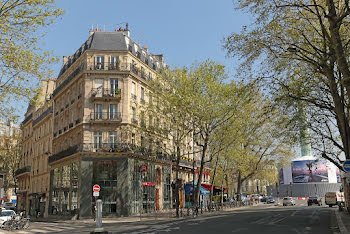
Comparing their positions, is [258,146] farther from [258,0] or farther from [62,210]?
[258,0]

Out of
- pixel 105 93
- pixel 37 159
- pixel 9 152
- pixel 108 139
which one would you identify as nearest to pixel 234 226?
→ pixel 108 139

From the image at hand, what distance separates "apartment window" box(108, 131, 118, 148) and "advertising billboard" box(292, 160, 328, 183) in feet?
274

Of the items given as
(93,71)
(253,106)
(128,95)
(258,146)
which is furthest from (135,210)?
(258,146)

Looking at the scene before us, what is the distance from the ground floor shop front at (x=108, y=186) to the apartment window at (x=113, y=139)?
1.47 meters

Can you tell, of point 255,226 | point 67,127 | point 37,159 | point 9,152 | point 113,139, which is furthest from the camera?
point 9,152

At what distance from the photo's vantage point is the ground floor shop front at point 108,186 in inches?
1288

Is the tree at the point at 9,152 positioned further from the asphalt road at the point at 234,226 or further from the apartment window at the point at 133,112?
the asphalt road at the point at 234,226

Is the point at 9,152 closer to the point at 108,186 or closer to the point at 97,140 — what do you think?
the point at 97,140

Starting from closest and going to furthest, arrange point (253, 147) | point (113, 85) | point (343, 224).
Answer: point (343, 224), point (113, 85), point (253, 147)

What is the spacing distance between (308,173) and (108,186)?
87.6 metres

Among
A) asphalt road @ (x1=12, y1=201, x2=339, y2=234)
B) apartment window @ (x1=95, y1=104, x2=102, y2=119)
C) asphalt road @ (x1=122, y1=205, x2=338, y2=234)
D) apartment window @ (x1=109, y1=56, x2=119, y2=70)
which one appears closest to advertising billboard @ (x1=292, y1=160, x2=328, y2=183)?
apartment window @ (x1=109, y1=56, x2=119, y2=70)

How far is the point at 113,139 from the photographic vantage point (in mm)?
34625

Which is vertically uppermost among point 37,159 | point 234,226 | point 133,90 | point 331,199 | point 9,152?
point 133,90

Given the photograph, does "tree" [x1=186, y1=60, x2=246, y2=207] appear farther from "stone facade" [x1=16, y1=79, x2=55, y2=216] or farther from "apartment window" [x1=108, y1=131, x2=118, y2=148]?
"stone facade" [x1=16, y1=79, x2=55, y2=216]
